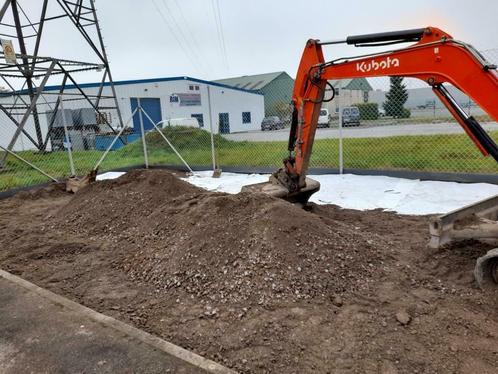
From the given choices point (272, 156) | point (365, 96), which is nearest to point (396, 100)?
point (365, 96)

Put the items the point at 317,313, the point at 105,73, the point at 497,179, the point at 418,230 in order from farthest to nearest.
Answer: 1. the point at 105,73
2. the point at 497,179
3. the point at 418,230
4. the point at 317,313

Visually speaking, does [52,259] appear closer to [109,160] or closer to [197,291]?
[197,291]

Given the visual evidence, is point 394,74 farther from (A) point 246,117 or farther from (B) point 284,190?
(A) point 246,117

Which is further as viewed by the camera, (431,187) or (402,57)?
(431,187)

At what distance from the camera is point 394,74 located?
4414 mm

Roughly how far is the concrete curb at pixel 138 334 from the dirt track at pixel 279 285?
169mm

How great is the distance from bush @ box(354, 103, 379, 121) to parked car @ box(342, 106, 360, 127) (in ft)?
0.75

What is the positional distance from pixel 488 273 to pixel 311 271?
1.55 metres

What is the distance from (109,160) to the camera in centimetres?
1415

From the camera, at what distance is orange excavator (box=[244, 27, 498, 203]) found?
11.9ft

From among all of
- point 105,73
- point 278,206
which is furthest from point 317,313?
point 105,73

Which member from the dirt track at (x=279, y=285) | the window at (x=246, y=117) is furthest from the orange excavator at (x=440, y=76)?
the window at (x=246, y=117)

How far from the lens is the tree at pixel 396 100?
8641 mm

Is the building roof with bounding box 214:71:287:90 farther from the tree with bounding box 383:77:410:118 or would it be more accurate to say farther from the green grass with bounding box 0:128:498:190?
the tree with bounding box 383:77:410:118
